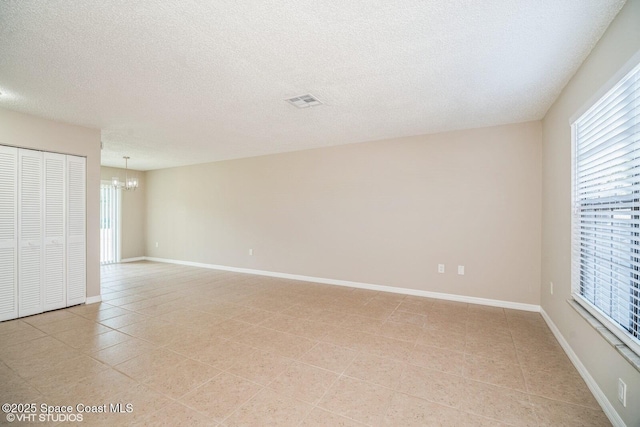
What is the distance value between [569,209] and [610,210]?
779 mm

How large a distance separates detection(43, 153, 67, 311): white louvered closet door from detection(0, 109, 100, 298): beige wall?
0.19 m

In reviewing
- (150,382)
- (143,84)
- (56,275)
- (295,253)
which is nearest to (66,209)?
(56,275)

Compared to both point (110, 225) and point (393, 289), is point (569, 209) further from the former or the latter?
point (110, 225)

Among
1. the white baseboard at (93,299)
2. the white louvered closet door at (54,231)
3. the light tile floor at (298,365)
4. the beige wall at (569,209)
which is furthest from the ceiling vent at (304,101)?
the white baseboard at (93,299)

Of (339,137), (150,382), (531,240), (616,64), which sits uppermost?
(339,137)

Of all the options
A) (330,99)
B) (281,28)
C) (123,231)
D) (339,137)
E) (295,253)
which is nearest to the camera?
(281,28)

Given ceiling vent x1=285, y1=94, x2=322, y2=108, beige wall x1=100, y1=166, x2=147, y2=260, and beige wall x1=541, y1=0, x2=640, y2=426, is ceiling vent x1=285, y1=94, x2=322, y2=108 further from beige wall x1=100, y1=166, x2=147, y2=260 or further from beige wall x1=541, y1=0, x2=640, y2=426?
beige wall x1=100, y1=166, x2=147, y2=260

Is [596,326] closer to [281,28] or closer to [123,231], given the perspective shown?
[281,28]

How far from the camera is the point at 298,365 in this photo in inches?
96.7

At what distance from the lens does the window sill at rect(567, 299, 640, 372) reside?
4.95 feet

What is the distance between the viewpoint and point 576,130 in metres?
2.52

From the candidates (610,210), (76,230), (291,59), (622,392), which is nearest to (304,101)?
(291,59)

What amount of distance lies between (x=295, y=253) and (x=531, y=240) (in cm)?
390

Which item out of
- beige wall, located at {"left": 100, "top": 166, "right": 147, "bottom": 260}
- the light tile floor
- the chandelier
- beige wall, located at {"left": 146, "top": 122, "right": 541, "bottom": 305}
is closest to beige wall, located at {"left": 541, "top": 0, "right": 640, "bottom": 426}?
the light tile floor
